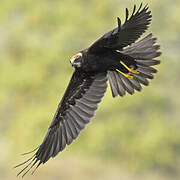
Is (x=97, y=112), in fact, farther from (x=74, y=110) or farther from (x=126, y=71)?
(x=126, y=71)

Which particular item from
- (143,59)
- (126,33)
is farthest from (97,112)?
(126,33)

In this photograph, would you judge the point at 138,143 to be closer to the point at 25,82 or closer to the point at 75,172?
the point at 75,172

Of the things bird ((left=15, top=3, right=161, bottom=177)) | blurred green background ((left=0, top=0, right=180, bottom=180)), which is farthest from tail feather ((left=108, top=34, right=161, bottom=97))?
blurred green background ((left=0, top=0, right=180, bottom=180))

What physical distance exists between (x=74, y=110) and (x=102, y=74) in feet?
2.70

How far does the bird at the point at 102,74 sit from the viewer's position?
7383 mm

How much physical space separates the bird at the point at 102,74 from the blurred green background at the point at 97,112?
7828 mm

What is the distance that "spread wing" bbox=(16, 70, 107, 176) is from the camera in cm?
845

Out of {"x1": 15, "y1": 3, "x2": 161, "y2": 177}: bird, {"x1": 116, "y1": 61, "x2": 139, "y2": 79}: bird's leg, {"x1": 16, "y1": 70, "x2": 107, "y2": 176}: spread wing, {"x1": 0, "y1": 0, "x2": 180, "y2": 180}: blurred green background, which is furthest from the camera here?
{"x1": 0, "y1": 0, "x2": 180, "y2": 180}: blurred green background

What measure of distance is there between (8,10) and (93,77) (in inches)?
962

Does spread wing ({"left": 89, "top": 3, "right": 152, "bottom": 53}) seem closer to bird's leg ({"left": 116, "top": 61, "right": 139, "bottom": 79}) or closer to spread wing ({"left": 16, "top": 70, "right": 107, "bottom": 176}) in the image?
bird's leg ({"left": 116, "top": 61, "right": 139, "bottom": 79})

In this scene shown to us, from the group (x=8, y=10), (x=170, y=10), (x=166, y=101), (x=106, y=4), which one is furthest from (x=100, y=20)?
(x=166, y=101)

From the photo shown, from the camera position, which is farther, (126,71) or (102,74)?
(102,74)

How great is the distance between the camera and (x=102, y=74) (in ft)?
27.8

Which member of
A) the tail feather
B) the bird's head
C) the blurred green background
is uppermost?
the blurred green background
